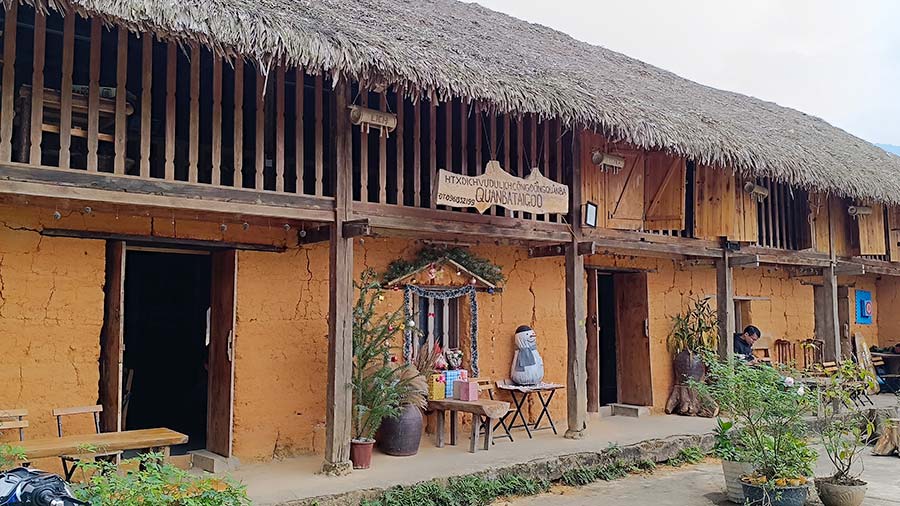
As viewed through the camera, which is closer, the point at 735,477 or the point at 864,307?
the point at 735,477

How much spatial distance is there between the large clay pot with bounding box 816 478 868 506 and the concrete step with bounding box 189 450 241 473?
5225mm

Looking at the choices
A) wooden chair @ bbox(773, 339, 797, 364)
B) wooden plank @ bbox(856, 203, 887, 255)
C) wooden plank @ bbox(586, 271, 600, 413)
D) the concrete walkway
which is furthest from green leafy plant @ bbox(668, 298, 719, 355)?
wooden plank @ bbox(856, 203, 887, 255)

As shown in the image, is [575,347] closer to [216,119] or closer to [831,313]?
[216,119]

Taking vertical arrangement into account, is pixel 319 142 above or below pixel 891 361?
above

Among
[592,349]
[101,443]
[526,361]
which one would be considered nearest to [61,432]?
[101,443]

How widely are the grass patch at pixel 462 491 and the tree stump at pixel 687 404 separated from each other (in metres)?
4.12

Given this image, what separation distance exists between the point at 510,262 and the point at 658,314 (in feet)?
9.64

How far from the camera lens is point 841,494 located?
20.9 ft

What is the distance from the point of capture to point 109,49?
730 cm

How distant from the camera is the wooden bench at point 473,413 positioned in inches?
306

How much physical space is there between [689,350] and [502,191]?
4941mm

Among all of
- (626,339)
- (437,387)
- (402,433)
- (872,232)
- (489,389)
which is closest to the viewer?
(402,433)

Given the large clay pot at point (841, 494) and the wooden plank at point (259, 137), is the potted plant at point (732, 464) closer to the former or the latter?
the large clay pot at point (841, 494)

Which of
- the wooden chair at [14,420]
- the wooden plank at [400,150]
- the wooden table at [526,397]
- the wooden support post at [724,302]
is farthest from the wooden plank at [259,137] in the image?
the wooden support post at [724,302]
